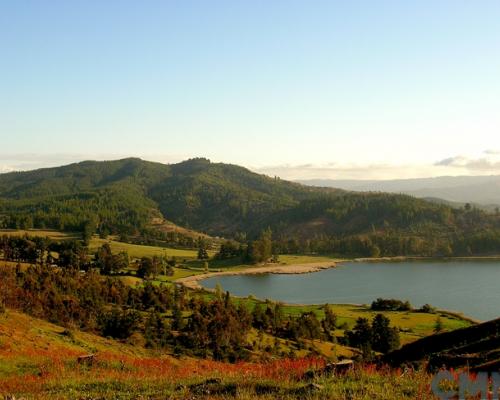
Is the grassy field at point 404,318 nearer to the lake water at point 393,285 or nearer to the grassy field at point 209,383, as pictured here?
the lake water at point 393,285

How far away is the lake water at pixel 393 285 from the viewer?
4934 inches

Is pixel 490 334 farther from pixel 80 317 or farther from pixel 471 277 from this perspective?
pixel 471 277

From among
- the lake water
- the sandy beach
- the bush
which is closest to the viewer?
the bush

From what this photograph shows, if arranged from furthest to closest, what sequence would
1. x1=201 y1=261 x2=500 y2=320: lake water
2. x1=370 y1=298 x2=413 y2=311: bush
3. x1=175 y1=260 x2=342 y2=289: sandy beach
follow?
x1=175 y1=260 x2=342 y2=289: sandy beach
x1=201 y1=261 x2=500 y2=320: lake water
x1=370 y1=298 x2=413 y2=311: bush

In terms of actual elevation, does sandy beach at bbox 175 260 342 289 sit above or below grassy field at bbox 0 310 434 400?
below

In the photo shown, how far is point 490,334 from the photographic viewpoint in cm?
2389

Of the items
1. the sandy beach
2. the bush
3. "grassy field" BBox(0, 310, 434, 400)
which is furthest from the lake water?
"grassy field" BBox(0, 310, 434, 400)

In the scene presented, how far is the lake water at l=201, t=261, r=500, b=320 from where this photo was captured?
125 m

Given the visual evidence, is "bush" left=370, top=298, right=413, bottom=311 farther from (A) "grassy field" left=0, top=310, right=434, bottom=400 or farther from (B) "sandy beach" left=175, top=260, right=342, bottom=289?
(A) "grassy field" left=0, top=310, right=434, bottom=400

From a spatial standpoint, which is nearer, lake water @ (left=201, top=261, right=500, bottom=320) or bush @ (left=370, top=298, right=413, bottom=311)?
bush @ (left=370, top=298, right=413, bottom=311)

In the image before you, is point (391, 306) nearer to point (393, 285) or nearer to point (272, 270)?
point (393, 285)

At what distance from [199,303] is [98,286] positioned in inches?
716

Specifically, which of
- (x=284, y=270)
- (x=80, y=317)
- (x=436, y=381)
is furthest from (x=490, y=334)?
(x=284, y=270)

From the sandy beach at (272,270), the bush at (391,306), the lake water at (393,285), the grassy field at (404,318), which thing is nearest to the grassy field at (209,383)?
the grassy field at (404,318)
